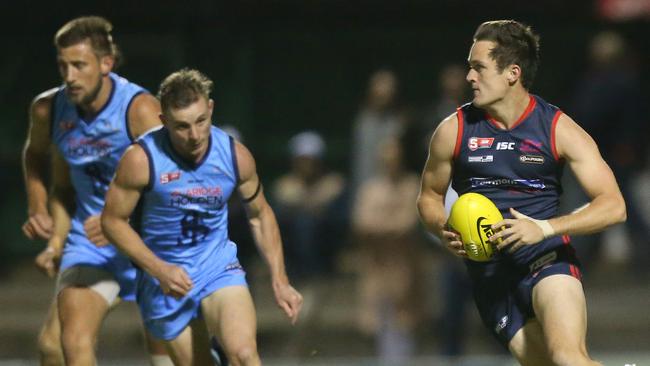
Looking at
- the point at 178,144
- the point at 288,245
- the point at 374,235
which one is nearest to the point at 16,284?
the point at 288,245

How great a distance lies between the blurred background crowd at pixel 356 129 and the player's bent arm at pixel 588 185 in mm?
4345

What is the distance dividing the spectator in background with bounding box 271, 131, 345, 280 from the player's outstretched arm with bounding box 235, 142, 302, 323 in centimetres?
562

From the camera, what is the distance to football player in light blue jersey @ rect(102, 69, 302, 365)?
7156mm

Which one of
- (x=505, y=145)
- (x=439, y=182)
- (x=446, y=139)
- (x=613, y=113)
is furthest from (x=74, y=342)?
(x=613, y=113)

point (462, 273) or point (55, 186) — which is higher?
point (55, 186)

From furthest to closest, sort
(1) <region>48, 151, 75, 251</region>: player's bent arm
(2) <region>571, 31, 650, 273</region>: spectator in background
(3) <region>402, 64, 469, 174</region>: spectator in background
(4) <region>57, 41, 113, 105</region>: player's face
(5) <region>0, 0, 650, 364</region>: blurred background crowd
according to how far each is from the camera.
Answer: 1. (2) <region>571, 31, 650, 273</region>: spectator in background
2. (5) <region>0, 0, 650, 364</region>: blurred background crowd
3. (3) <region>402, 64, 469, 174</region>: spectator in background
4. (1) <region>48, 151, 75, 251</region>: player's bent arm
5. (4) <region>57, 41, 113, 105</region>: player's face

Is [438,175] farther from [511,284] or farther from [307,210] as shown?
[307,210]

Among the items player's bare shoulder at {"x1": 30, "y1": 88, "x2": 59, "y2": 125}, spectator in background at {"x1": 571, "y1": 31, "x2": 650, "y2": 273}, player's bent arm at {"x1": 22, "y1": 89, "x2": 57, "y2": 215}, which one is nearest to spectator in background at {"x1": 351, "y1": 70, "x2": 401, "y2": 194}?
spectator in background at {"x1": 571, "y1": 31, "x2": 650, "y2": 273}

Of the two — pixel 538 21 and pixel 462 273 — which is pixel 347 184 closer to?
pixel 538 21

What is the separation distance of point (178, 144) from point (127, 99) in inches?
29.4

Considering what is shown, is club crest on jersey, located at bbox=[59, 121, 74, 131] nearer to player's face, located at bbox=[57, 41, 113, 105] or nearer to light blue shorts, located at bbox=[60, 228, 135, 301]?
player's face, located at bbox=[57, 41, 113, 105]

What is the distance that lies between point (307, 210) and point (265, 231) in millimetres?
6018

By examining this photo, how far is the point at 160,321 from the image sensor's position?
755 centimetres

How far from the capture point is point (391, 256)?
40.0ft
